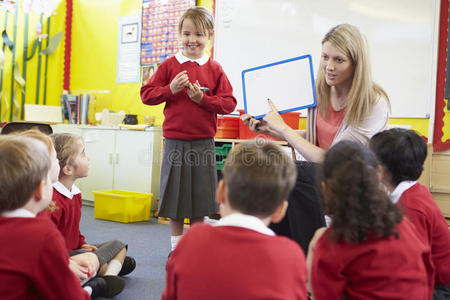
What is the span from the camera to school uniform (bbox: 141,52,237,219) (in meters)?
2.04

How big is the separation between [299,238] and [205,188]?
609 mm

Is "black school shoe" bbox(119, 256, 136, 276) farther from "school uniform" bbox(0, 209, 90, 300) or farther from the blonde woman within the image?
"school uniform" bbox(0, 209, 90, 300)

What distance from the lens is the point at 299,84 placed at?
1.79 meters

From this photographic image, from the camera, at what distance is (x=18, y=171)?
0.97 m

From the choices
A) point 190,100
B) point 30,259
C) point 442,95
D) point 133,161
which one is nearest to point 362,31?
point 442,95

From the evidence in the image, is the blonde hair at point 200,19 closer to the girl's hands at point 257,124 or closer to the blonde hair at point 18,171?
the girl's hands at point 257,124

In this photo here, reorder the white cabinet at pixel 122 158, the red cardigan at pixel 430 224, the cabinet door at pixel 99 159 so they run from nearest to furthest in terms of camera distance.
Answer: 1. the red cardigan at pixel 430 224
2. the white cabinet at pixel 122 158
3. the cabinet door at pixel 99 159

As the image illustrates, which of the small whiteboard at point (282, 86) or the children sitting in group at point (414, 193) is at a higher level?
the small whiteboard at point (282, 86)

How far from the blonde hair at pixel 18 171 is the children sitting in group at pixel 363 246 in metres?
0.68

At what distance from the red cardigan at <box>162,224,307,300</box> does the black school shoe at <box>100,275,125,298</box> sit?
102 cm

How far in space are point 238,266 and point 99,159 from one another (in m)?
3.45

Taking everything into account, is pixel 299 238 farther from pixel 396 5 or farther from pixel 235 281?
pixel 396 5

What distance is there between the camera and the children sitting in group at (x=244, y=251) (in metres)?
0.79

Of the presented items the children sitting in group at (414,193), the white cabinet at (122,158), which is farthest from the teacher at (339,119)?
the white cabinet at (122,158)
